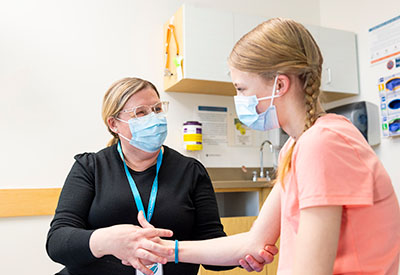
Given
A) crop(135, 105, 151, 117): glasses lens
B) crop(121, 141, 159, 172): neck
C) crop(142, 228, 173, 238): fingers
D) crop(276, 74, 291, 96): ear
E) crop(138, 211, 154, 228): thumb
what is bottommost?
crop(142, 228, 173, 238): fingers

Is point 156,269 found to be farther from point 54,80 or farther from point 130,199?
point 54,80

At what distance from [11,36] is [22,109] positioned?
1.58 ft

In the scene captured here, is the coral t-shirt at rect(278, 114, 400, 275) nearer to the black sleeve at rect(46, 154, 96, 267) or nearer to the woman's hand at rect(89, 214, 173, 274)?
the woman's hand at rect(89, 214, 173, 274)

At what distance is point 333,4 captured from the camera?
3.67 metres

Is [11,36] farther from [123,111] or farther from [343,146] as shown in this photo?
[343,146]

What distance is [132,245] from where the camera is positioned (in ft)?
4.38

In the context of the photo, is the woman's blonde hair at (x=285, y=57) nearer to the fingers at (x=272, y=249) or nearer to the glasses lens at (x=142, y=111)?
the fingers at (x=272, y=249)

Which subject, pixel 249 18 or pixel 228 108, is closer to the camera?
pixel 249 18

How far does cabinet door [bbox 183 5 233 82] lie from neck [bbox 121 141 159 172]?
44.4 inches

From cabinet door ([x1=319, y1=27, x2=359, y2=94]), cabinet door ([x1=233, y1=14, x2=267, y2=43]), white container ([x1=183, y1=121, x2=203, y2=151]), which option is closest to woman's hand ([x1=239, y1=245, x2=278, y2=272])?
white container ([x1=183, y1=121, x2=203, y2=151])

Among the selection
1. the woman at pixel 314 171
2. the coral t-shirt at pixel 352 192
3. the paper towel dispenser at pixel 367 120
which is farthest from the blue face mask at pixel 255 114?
the paper towel dispenser at pixel 367 120

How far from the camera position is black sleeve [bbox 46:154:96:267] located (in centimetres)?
141

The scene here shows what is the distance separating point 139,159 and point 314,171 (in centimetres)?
105

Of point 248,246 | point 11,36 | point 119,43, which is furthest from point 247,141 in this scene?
point 248,246
